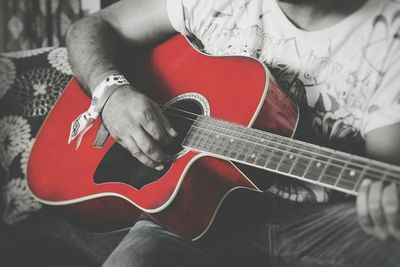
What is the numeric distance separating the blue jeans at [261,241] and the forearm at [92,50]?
397 millimetres

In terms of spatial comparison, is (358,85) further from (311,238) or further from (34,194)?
(34,194)

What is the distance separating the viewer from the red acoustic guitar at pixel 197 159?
0.78 meters

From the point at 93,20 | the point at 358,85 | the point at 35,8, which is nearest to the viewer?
the point at 358,85

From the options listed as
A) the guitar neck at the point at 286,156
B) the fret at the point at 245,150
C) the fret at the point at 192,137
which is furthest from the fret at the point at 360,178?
the fret at the point at 192,137

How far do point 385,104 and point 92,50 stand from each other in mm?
758

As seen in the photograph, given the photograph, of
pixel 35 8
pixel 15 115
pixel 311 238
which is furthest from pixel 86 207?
pixel 35 8

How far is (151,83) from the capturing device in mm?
1145

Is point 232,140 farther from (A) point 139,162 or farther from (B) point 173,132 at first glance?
(A) point 139,162

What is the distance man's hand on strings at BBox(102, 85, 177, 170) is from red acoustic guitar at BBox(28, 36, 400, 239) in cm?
3

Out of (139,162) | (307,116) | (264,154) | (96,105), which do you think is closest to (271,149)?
(264,154)

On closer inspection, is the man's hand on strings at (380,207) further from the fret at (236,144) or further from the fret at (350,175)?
the fret at (236,144)

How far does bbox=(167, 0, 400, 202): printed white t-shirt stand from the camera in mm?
899

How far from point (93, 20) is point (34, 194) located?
51 centimetres

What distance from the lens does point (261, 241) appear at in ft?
3.34
